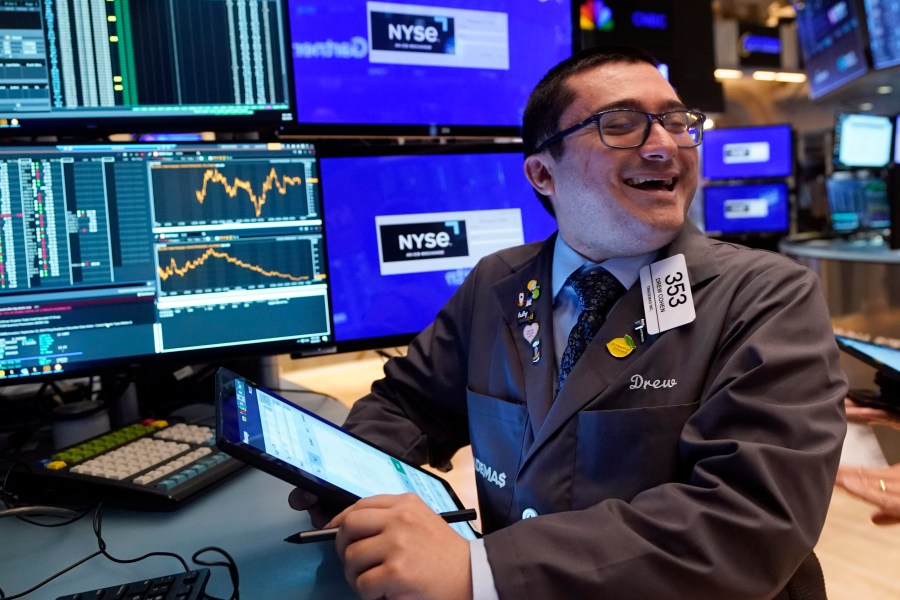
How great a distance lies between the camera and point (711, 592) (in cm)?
65

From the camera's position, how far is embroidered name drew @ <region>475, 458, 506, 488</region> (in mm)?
1015

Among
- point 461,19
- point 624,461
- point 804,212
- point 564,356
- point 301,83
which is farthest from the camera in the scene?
point 804,212

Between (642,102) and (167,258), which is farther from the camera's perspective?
(167,258)

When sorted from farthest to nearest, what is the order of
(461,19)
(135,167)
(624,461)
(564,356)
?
1. (461,19)
2. (135,167)
3. (564,356)
4. (624,461)

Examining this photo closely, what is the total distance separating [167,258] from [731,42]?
839 centimetres

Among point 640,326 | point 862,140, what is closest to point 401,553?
point 640,326

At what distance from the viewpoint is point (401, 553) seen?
63 centimetres

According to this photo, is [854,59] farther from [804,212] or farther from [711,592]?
[711,592]

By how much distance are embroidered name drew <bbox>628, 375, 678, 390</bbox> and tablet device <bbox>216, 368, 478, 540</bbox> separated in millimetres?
293

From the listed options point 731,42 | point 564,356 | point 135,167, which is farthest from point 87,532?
point 731,42

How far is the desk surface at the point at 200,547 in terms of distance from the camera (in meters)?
0.75

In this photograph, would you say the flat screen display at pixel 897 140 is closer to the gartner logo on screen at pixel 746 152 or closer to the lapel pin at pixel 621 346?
the gartner logo on screen at pixel 746 152

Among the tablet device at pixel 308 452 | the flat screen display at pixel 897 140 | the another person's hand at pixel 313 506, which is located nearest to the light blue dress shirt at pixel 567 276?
the tablet device at pixel 308 452

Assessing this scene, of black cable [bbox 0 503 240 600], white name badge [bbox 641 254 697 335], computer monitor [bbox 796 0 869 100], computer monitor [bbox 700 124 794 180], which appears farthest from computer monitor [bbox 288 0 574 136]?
computer monitor [bbox 700 124 794 180]
